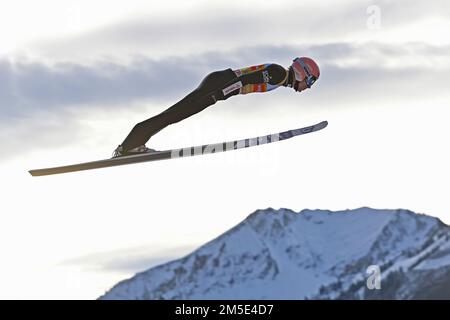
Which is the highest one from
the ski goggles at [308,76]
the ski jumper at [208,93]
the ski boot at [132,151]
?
the ski goggles at [308,76]

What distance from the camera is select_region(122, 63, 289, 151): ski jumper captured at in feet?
74.9

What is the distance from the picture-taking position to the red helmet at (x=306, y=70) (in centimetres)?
2472

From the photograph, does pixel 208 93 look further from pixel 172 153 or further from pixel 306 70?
pixel 306 70

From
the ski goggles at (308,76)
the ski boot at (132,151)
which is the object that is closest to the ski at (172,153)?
the ski boot at (132,151)

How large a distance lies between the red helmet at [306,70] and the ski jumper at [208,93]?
3.25ft

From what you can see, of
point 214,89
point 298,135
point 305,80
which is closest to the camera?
point 214,89

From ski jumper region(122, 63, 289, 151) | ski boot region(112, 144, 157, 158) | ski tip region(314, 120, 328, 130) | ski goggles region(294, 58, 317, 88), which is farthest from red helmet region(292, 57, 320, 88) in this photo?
ski boot region(112, 144, 157, 158)

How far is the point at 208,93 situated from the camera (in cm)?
2303

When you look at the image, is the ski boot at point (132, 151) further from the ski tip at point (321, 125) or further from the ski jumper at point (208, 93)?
the ski tip at point (321, 125)

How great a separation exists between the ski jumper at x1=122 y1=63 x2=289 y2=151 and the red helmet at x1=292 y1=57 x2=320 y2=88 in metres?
0.99
